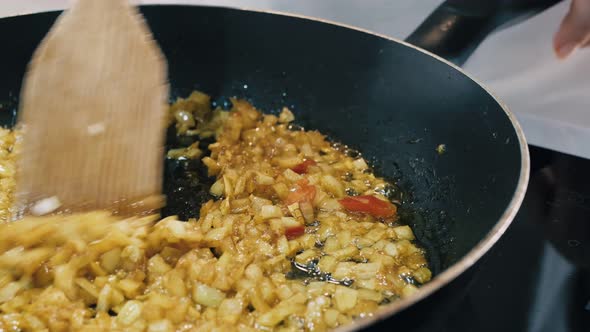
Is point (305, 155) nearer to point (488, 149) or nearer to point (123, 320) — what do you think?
point (488, 149)

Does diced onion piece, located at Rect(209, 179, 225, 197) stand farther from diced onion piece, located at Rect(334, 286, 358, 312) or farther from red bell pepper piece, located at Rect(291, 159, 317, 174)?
diced onion piece, located at Rect(334, 286, 358, 312)

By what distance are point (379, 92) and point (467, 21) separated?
29cm

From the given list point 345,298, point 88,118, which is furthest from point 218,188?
point 345,298

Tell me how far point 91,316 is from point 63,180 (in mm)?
331

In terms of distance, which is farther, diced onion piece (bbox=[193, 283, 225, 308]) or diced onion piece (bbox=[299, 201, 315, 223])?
diced onion piece (bbox=[299, 201, 315, 223])

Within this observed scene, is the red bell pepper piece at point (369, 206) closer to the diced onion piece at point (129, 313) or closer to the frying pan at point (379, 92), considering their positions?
the frying pan at point (379, 92)

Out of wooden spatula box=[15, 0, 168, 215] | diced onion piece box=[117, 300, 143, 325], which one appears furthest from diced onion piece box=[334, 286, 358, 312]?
wooden spatula box=[15, 0, 168, 215]

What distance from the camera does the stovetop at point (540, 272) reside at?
3.35 ft

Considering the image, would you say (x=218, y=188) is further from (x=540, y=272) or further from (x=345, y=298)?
(x=540, y=272)

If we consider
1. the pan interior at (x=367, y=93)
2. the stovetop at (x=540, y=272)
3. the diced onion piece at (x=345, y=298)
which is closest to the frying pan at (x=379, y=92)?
the pan interior at (x=367, y=93)

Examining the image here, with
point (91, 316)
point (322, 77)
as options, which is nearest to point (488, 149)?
point (322, 77)

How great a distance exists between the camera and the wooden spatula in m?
1.11

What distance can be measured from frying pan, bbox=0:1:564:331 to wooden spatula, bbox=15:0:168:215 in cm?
17

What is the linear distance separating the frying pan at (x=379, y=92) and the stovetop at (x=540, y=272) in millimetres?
109
